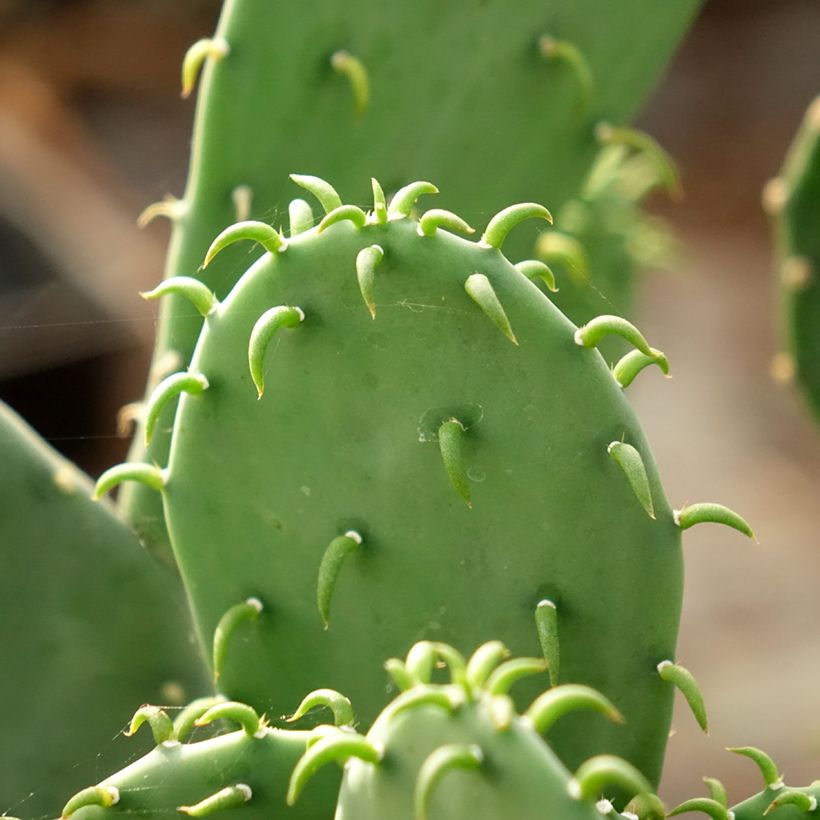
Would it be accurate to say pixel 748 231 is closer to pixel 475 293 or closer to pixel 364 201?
pixel 364 201

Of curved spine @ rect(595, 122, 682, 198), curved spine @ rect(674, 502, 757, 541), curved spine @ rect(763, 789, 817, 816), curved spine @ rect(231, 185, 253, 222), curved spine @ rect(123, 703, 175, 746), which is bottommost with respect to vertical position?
curved spine @ rect(763, 789, 817, 816)

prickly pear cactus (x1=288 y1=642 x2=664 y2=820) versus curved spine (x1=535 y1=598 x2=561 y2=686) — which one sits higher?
curved spine (x1=535 y1=598 x2=561 y2=686)

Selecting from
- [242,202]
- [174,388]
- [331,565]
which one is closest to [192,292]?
[174,388]

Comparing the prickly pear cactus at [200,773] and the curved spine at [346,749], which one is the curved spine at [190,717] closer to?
the prickly pear cactus at [200,773]

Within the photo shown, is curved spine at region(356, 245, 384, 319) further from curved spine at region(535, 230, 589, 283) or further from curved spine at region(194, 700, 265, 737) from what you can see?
curved spine at region(535, 230, 589, 283)

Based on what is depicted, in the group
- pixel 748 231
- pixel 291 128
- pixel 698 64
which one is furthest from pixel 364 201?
pixel 698 64

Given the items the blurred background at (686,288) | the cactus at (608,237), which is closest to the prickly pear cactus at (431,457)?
the cactus at (608,237)

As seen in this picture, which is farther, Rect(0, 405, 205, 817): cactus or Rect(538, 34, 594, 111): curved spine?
Rect(538, 34, 594, 111): curved spine

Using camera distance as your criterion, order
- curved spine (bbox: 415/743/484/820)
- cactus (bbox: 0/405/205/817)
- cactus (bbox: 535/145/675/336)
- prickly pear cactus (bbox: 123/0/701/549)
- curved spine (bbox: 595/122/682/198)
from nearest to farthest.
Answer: curved spine (bbox: 415/743/484/820) → cactus (bbox: 0/405/205/817) → prickly pear cactus (bbox: 123/0/701/549) → curved spine (bbox: 595/122/682/198) → cactus (bbox: 535/145/675/336)

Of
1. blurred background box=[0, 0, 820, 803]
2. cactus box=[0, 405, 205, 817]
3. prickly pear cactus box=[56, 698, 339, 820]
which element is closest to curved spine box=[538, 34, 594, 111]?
cactus box=[0, 405, 205, 817]
